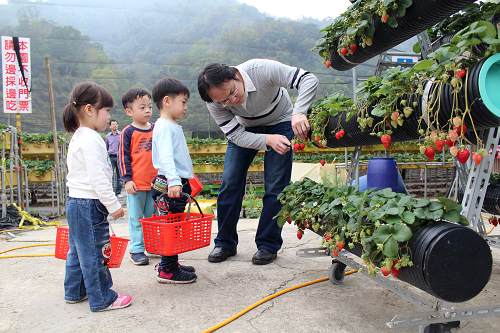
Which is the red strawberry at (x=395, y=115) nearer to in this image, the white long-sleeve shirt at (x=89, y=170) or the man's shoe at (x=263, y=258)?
the white long-sleeve shirt at (x=89, y=170)

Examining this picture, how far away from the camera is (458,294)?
0.92 meters

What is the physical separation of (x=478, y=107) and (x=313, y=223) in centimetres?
86

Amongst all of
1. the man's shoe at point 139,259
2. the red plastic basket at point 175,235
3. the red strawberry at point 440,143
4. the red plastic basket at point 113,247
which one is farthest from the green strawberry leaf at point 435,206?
the man's shoe at point 139,259


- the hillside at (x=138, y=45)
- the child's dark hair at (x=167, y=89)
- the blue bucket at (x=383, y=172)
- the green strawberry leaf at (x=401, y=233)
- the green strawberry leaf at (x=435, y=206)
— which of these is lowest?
the green strawberry leaf at (x=401, y=233)

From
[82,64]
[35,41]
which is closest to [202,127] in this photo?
[82,64]

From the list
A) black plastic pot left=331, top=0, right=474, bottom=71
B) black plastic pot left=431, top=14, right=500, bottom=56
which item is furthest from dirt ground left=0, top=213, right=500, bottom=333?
black plastic pot left=331, top=0, right=474, bottom=71

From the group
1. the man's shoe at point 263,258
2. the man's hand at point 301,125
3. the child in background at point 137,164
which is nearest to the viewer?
the man's hand at point 301,125

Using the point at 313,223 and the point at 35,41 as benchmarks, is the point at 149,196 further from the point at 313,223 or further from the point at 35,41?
the point at 35,41

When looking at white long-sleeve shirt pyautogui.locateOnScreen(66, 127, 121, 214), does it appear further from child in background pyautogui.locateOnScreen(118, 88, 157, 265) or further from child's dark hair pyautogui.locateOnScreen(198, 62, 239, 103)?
child in background pyautogui.locateOnScreen(118, 88, 157, 265)

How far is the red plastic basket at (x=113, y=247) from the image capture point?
1777mm

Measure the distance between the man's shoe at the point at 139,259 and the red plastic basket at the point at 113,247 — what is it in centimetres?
56

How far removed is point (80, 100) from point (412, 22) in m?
1.58

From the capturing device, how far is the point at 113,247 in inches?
70.5

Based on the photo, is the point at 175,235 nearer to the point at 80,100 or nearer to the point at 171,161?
the point at 171,161
